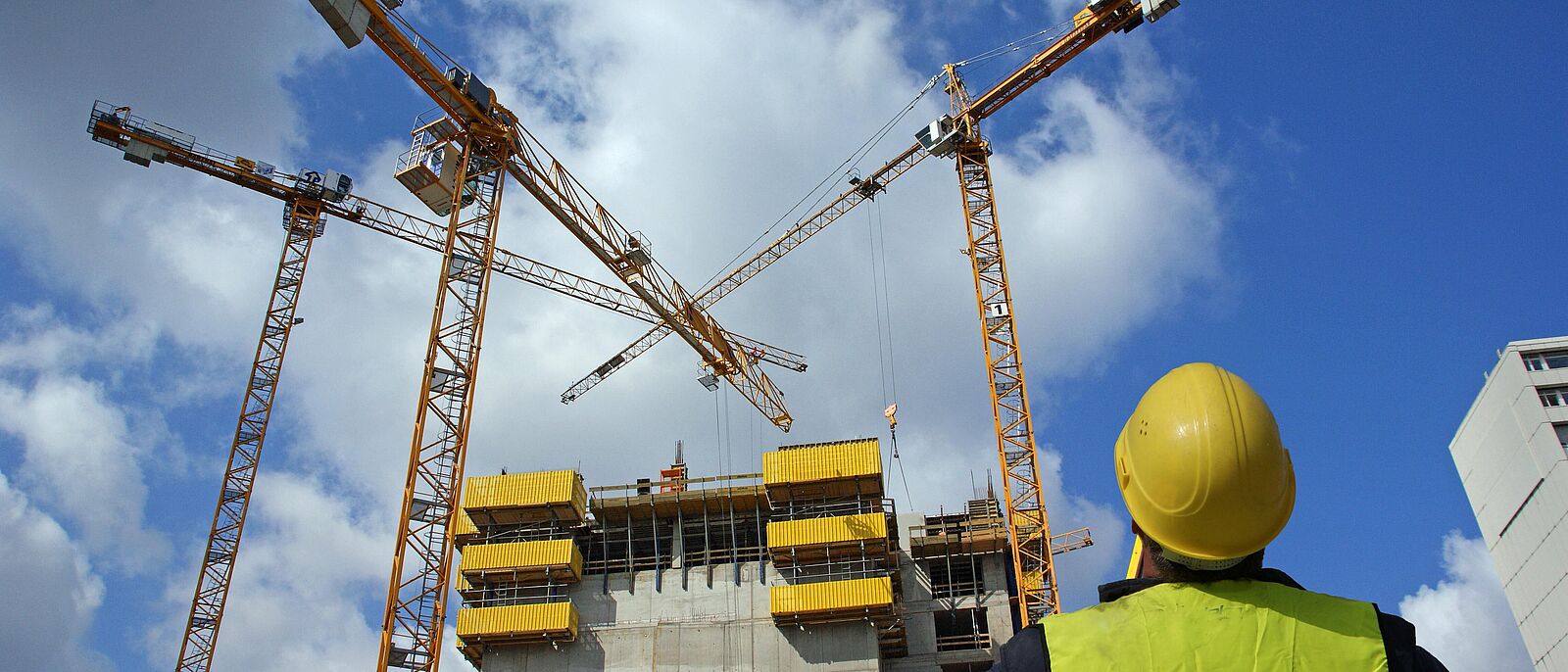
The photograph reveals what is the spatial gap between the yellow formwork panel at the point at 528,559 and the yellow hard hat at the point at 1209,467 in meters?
58.0

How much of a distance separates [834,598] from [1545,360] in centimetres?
5494

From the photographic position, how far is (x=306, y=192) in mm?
69250

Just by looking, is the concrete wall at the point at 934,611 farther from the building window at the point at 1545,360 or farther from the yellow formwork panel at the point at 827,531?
the building window at the point at 1545,360

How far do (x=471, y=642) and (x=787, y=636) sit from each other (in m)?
15.5

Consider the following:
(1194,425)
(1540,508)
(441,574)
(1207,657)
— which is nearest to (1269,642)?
(1207,657)

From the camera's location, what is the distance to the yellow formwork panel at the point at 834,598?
5600cm

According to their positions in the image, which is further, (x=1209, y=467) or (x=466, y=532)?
(x=466, y=532)

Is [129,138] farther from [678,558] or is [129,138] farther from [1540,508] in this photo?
[1540,508]

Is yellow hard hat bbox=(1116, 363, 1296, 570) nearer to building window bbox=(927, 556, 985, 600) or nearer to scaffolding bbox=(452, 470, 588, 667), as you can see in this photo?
scaffolding bbox=(452, 470, 588, 667)

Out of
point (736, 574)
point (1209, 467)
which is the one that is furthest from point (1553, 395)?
point (1209, 467)

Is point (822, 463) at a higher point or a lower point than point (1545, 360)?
lower

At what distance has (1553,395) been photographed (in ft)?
261

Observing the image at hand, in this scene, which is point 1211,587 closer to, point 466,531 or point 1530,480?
point 466,531

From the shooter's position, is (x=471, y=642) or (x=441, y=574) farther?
(x=471, y=642)
